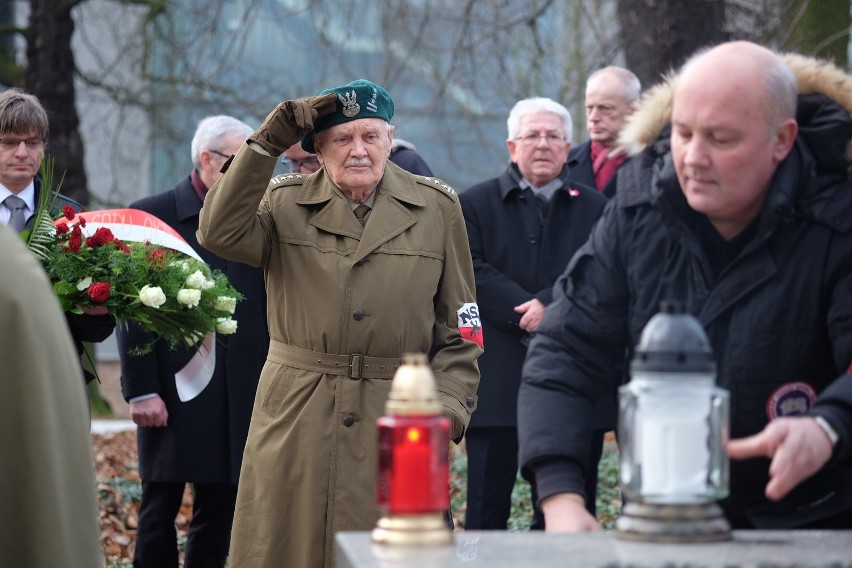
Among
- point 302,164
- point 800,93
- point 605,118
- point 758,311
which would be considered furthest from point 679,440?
point 605,118

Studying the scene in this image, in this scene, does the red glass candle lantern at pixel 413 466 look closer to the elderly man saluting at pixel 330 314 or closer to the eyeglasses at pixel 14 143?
the elderly man saluting at pixel 330 314

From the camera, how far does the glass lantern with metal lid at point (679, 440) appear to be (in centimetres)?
290

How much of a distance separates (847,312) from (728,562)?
0.97 m

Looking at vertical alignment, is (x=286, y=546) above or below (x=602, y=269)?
below

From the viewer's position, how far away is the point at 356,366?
5246 mm

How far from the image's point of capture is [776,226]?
355 centimetres

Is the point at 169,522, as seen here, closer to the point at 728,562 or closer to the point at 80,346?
the point at 80,346

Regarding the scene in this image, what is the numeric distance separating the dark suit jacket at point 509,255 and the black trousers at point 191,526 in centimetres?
133

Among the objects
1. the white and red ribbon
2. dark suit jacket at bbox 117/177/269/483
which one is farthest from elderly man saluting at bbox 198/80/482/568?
dark suit jacket at bbox 117/177/269/483

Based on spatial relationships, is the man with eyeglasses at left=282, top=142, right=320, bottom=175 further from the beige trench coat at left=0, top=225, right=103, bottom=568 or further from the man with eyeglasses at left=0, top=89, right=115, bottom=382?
the beige trench coat at left=0, top=225, right=103, bottom=568

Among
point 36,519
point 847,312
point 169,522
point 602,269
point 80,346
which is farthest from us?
point 169,522

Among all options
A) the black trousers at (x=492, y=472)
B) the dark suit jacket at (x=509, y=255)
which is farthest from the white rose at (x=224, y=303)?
the black trousers at (x=492, y=472)

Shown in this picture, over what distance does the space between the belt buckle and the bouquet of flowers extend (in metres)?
0.91

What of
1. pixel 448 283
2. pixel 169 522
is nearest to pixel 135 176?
pixel 169 522
